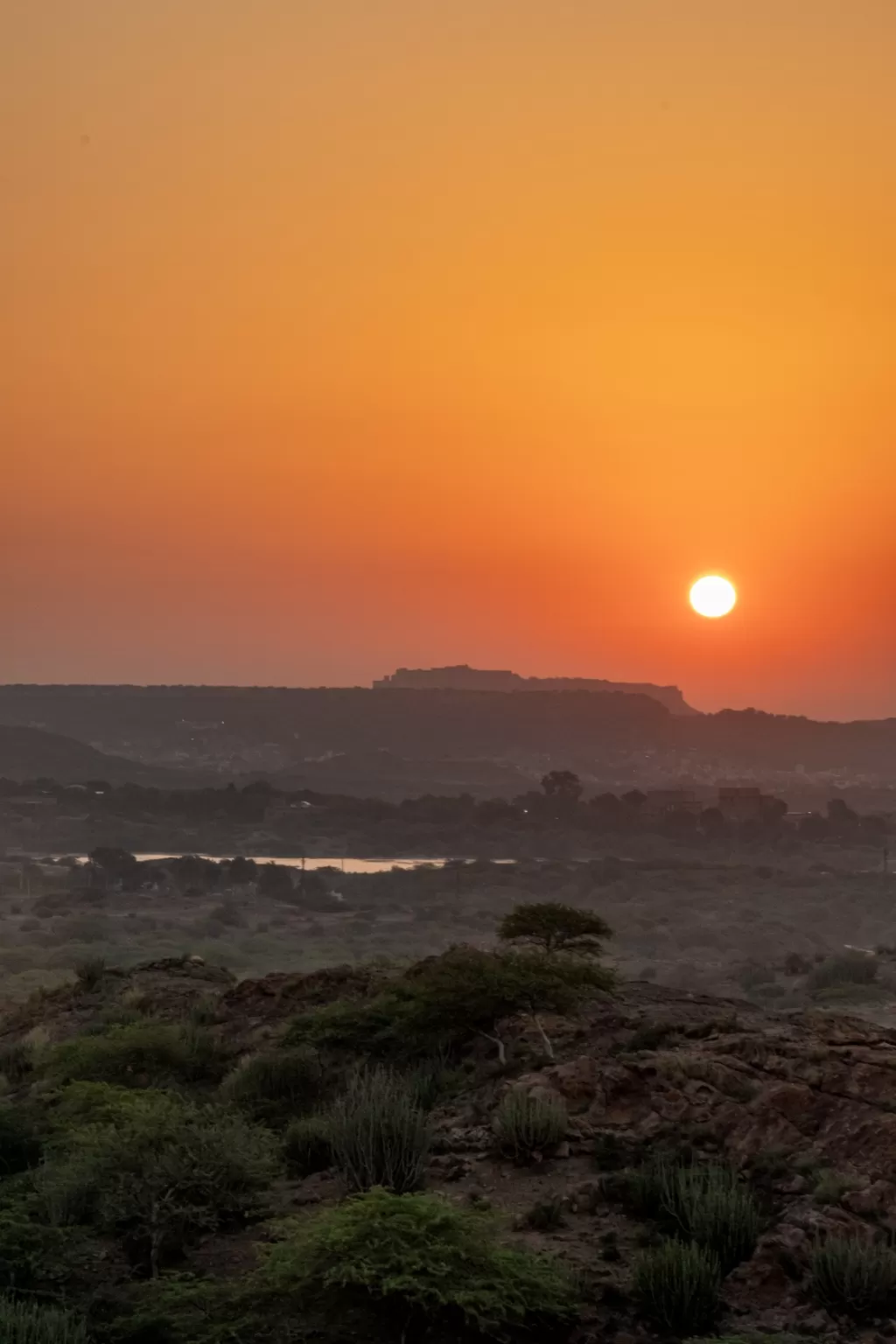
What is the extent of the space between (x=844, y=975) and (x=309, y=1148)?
27.1 metres

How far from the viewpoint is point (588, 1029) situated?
17875mm

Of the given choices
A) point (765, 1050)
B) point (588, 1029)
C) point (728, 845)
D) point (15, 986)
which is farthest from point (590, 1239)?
point (728, 845)

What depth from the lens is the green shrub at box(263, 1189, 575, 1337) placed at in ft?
31.2

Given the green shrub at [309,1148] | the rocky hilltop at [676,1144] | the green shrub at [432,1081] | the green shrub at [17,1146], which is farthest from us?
the green shrub at [432,1081]

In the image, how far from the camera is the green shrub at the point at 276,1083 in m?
16.5

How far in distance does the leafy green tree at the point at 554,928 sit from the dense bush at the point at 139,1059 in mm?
5282

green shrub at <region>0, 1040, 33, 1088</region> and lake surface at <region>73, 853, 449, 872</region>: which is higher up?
green shrub at <region>0, 1040, 33, 1088</region>

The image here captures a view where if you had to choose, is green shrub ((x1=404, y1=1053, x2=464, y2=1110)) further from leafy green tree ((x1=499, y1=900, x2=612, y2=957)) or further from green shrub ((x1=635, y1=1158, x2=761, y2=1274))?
leafy green tree ((x1=499, y1=900, x2=612, y2=957))

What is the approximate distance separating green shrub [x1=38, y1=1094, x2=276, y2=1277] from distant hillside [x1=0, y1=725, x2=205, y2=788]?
144m

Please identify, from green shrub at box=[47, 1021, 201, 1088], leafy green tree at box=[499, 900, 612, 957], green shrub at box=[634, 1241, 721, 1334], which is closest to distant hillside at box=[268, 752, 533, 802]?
leafy green tree at box=[499, 900, 612, 957]

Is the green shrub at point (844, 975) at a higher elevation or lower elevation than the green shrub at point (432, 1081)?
lower

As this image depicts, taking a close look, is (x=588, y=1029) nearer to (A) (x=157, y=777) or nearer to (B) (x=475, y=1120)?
(B) (x=475, y=1120)

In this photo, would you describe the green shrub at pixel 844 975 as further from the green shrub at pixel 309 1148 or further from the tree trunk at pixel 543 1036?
the green shrub at pixel 309 1148

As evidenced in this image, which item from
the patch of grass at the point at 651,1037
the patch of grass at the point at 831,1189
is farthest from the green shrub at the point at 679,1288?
the patch of grass at the point at 651,1037
